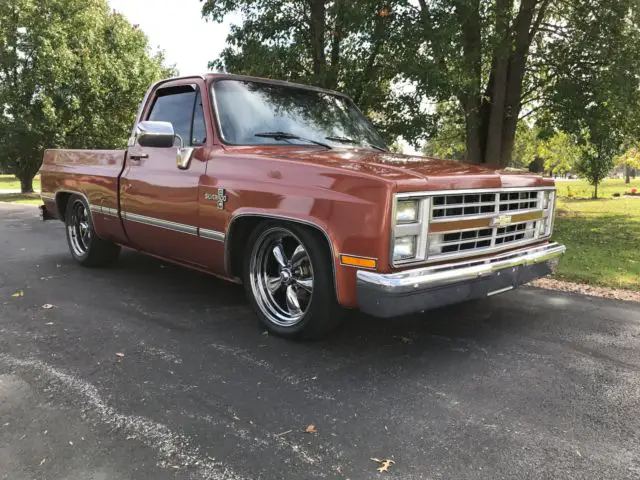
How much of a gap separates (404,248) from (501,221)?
1.03m

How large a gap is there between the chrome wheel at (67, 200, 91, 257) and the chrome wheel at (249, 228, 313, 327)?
3.28 m

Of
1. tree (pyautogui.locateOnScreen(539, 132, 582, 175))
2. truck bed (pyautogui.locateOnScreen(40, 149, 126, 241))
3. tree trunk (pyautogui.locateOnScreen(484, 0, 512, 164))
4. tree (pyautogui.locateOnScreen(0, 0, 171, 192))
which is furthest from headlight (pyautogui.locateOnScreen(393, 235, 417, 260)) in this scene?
tree (pyautogui.locateOnScreen(0, 0, 171, 192))

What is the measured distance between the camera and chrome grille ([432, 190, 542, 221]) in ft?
11.3

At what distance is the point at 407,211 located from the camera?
327cm

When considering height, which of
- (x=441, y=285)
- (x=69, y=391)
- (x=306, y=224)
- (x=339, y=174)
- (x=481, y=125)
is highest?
(x=481, y=125)

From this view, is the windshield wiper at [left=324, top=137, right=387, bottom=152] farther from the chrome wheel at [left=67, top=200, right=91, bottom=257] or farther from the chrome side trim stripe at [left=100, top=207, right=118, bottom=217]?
the chrome wheel at [left=67, top=200, right=91, bottom=257]

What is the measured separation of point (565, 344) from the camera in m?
3.99

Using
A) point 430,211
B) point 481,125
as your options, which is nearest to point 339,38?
point 481,125

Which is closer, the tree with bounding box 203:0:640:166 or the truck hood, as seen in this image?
the truck hood

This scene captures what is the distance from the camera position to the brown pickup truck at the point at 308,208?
3279 millimetres

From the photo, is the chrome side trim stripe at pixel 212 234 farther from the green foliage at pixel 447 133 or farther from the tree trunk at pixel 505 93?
the tree trunk at pixel 505 93

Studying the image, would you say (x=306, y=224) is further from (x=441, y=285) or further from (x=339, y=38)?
(x=339, y=38)

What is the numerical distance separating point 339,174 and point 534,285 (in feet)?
12.0

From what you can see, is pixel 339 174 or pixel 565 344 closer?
pixel 339 174
